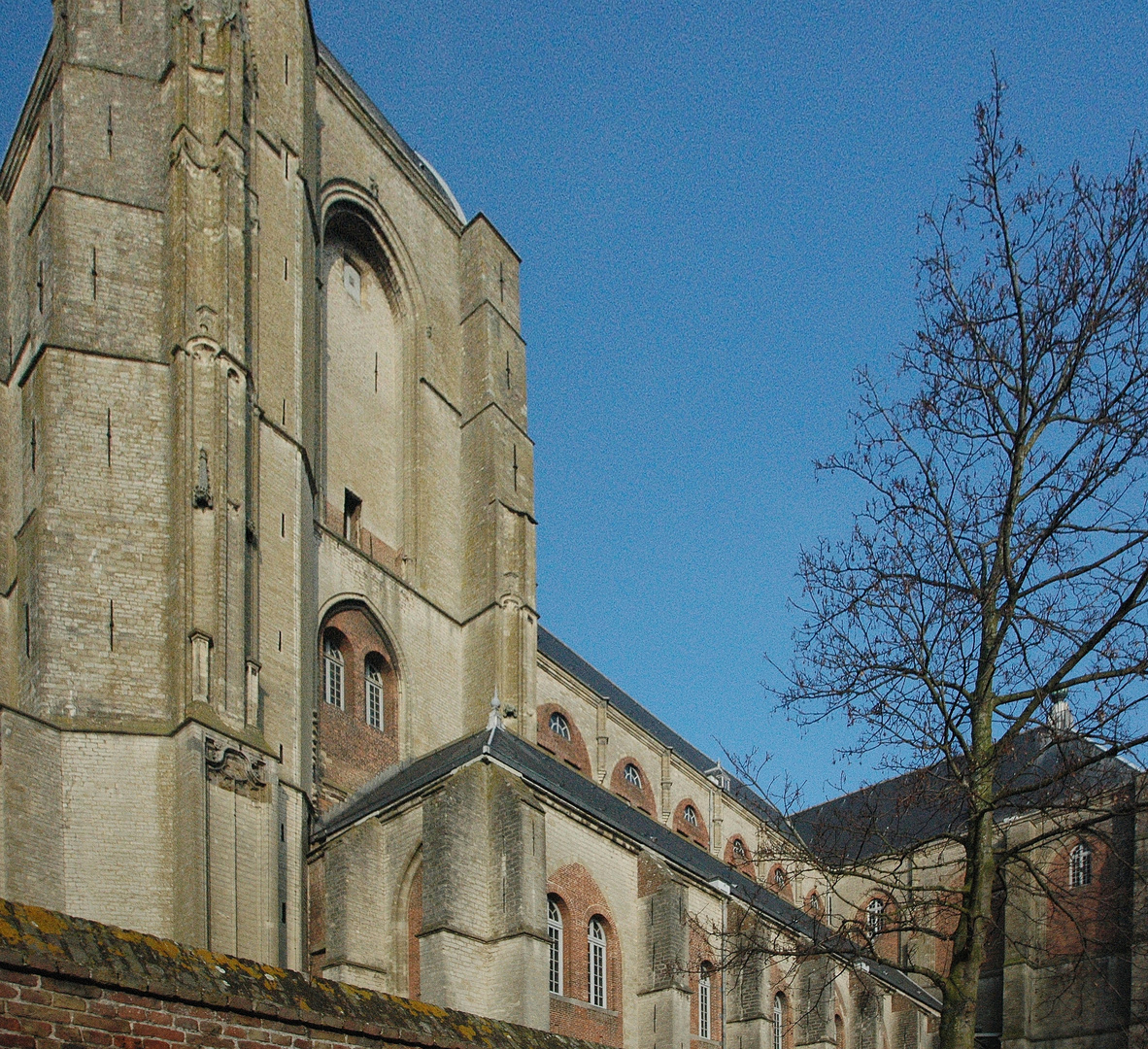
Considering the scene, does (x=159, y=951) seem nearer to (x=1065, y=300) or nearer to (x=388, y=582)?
(x=1065, y=300)

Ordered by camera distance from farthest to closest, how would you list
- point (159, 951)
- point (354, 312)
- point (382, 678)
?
point (354, 312)
point (382, 678)
point (159, 951)

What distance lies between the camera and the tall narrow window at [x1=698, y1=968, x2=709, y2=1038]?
93.7 ft

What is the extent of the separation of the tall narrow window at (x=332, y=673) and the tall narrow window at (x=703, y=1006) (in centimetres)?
920

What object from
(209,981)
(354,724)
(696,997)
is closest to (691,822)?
(696,997)

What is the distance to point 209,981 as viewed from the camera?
646 centimetres

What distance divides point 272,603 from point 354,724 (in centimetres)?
505

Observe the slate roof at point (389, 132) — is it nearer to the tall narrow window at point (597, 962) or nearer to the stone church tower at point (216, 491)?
the stone church tower at point (216, 491)

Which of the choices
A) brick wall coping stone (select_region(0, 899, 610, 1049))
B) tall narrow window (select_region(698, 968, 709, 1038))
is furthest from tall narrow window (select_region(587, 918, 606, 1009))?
brick wall coping stone (select_region(0, 899, 610, 1049))

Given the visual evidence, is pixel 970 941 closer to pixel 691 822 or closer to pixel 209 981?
pixel 209 981

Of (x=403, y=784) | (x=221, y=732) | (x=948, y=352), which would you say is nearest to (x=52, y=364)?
(x=221, y=732)

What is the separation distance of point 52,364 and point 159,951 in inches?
737

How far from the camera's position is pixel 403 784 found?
2472 centimetres

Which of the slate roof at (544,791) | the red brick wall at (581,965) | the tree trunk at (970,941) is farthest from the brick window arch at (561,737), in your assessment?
the tree trunk at (970,941)

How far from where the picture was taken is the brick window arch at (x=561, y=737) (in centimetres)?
3597
